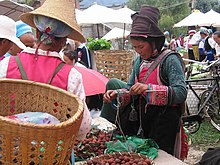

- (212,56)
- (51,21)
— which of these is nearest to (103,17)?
(212,56)

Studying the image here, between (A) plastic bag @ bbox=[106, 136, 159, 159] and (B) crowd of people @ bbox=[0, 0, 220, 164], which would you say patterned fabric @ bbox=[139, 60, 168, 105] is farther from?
(A) plastic bag @ bbox=[106, 136, 159, 159]

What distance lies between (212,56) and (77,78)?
Result: 812 cm

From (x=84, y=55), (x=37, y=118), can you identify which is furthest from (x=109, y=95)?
(x=84, y=55)

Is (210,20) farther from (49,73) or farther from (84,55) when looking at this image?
(49,73)

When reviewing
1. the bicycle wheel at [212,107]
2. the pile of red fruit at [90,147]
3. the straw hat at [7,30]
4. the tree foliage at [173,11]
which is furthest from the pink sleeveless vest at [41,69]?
the tree foliage at [173,11]

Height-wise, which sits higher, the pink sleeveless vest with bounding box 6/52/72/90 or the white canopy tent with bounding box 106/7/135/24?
the white canopy tent with bounding box 106/7/135/24

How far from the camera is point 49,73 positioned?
1.81 meters

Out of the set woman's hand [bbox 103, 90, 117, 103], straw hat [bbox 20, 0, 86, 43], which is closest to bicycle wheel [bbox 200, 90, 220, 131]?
woman's hand [bbox 103, 90, 117, 103]

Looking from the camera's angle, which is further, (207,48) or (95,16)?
(95,16)

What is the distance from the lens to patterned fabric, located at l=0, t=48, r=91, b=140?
1775 mm

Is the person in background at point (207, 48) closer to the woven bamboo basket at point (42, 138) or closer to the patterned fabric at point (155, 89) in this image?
the patterned fabric at point (155, 89)

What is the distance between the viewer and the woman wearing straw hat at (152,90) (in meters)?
2.50

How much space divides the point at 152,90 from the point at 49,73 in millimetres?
913

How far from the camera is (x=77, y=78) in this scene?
5.89ft
